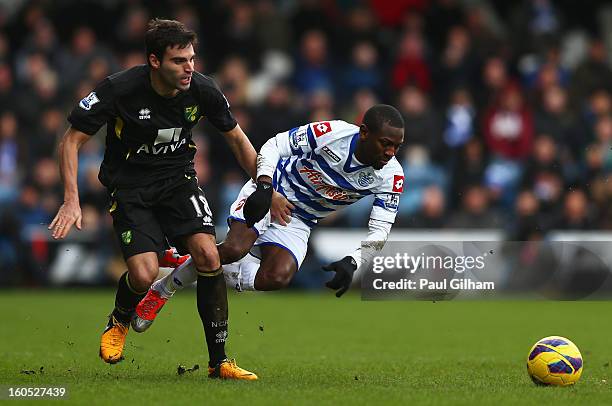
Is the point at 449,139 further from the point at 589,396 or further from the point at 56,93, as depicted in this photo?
the point at 589,396

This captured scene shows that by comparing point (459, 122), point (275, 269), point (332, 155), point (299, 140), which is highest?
point (459, 122)

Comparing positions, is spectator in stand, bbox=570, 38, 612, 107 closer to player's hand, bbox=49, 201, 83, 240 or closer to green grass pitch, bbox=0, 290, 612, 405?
green grass pitch, bbox=0, 290, 612, 405

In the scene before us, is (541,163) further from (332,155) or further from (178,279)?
(178,279)

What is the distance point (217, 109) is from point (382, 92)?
36.5 ft

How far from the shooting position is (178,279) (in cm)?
893

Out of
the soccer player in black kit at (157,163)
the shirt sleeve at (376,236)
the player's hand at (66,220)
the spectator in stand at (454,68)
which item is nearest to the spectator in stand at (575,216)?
the spectator in stand at (454,68)

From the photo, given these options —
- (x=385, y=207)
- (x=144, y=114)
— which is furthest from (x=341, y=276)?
(x=144, y=114)

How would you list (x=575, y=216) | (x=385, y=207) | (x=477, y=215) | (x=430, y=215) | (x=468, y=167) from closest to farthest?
1. (x=385, y=207)
2. (x=575, y=216)
3. (x=430, y=215)
4. (x=477, y=215)
5. (x=468, y=167)

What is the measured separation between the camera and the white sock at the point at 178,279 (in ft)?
29.2

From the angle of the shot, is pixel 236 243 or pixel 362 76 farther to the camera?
pixel 362 76

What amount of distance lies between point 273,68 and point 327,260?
4.37 m

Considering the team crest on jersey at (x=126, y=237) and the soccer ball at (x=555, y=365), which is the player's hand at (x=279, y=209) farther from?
the soccer ball at (x=555, y=365)

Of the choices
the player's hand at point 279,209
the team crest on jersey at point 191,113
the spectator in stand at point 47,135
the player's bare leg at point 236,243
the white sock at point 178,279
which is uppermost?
the spectator in stand at point 47,135

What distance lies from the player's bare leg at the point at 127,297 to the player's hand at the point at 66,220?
0.59 metres
